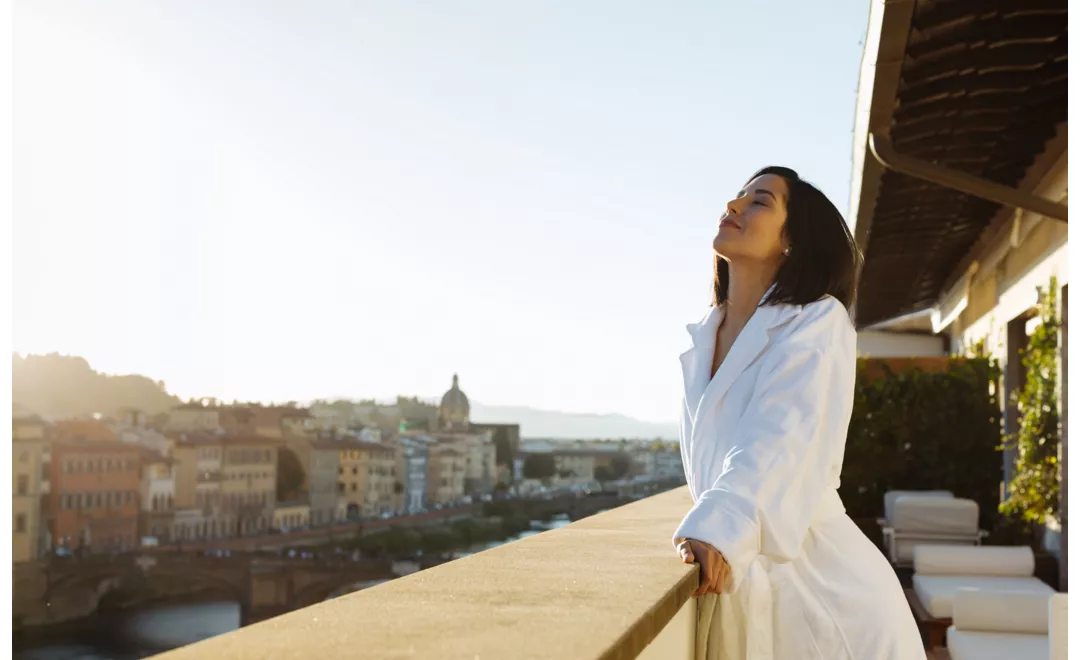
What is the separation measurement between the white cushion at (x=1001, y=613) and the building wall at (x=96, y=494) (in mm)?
68166

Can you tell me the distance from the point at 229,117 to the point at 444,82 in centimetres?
2005

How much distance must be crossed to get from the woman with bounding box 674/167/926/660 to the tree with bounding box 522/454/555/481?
3874 inches

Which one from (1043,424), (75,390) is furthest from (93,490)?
(1043,424)

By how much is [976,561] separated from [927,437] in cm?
A: 209

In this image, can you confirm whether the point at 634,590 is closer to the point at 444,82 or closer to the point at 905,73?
the point at 905,73

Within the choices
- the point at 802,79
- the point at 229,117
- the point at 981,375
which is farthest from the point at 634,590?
the point at 229,117

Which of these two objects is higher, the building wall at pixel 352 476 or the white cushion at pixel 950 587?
the white cushion at pixel 950 587

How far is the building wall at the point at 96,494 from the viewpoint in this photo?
216ft

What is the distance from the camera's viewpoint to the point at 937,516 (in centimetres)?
512

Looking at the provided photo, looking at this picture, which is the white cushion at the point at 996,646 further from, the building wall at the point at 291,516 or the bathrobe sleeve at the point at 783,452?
the building wall at the point at 291,516

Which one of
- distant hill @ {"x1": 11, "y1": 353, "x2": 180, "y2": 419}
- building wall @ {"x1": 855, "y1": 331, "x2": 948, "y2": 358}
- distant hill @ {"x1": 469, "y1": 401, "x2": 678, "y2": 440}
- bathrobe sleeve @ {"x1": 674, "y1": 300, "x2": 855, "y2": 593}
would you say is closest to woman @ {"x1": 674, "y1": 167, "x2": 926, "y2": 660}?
bathrobe sleeve @ {"x1": 674, "y1": 300, "x2": 855, "y2": 593}

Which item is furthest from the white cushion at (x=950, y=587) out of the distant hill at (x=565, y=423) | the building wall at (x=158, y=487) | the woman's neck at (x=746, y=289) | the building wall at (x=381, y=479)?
the distant hill at (x=565, y=423)

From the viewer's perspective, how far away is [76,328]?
8850 centimetres

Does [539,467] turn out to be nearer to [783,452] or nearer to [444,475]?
[444,475]
